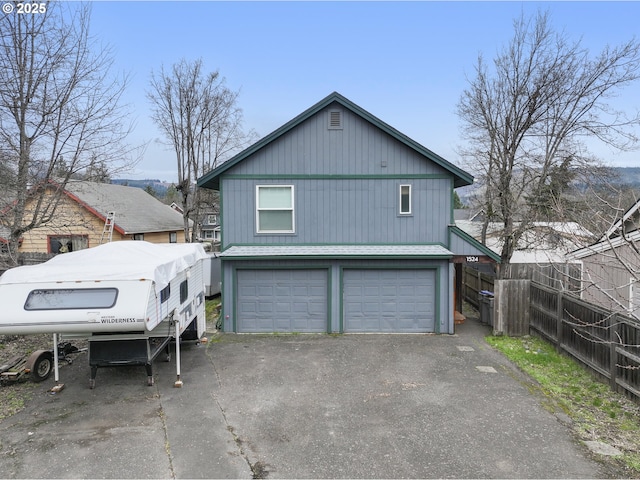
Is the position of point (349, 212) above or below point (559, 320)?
above

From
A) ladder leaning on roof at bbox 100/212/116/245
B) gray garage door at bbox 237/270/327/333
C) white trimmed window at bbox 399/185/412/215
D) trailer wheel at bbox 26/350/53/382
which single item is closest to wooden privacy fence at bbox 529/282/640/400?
white trimmed window at bbox 399/185/412/215

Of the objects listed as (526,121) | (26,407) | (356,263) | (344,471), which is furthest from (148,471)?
(526,121)

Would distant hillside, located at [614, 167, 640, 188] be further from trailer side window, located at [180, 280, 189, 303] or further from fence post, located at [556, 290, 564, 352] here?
trailer side window, located at [180, 280, 189, 303]

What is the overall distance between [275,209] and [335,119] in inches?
136

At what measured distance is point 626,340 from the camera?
809 centimetres

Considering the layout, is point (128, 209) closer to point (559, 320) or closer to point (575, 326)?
point (559, 320)

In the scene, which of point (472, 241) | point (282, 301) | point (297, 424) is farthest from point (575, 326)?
point (282, 301)

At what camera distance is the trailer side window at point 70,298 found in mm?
7121

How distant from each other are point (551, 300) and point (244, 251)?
29.1ft

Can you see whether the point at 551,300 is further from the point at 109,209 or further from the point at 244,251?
the point at 109,209

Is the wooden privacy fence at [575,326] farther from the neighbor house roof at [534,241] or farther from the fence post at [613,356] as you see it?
the neighbor house roof at [534,241]

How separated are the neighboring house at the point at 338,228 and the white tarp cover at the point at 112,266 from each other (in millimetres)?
3828

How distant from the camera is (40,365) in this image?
353 inches

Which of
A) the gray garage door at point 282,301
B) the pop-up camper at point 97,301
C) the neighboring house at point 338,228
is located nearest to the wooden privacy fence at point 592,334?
the neighboring house at point 338,228
